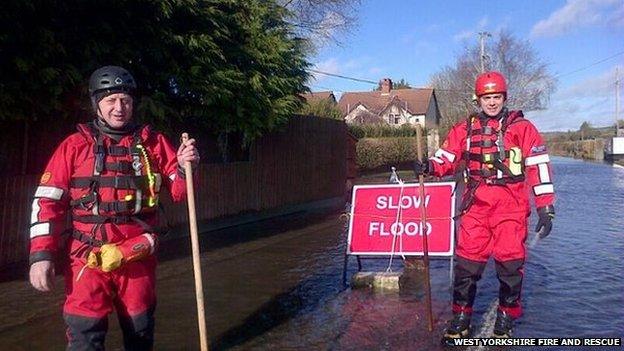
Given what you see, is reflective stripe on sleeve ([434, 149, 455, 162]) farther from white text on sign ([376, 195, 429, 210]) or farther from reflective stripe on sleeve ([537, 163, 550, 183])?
white text on sign ([376, 195, 429, 210])

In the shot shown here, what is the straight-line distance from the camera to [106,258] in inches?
143

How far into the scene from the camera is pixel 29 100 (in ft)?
25.3

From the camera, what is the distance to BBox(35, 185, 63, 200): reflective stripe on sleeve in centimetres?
369

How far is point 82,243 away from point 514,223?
132 inches

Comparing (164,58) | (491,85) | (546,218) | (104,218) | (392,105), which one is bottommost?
(546,218)

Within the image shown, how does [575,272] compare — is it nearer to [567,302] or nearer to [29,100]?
[567,302]

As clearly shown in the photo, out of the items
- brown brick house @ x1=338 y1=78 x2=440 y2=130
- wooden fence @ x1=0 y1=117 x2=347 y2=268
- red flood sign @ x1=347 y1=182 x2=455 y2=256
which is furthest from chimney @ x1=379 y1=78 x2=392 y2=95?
red flood sign @ x1=347 y1=182 x2=455 y2=256

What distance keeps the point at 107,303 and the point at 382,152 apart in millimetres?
29598

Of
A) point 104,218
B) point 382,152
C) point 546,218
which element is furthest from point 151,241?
point 382,152

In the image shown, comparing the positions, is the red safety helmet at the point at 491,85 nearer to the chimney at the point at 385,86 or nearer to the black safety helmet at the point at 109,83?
the black safety helmet at the point at 109,83

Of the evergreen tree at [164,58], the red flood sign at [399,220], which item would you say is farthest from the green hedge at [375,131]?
the red flood sign at [399,220]

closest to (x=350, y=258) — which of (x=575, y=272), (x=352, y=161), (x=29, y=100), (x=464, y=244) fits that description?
(x=575, y=272)

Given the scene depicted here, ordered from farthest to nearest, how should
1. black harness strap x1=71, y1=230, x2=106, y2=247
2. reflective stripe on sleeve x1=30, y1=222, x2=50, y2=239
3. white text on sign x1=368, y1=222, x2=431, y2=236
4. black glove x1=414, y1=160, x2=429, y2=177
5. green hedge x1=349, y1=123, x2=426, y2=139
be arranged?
green hedge x1=349, y1=123, x2=426, y2=139
white text on sign x1=368, y1=222, x2=431, y2=236
black glove x1=414, y1=160, x2=429, y2=177
black harness strap x1=71, y1=230, x2=106, y2=247
reflective stripe on sleeve x1=30, y1=222, x2=50, y2=239

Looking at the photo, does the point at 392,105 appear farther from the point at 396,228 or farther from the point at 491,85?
the point at 491,85
